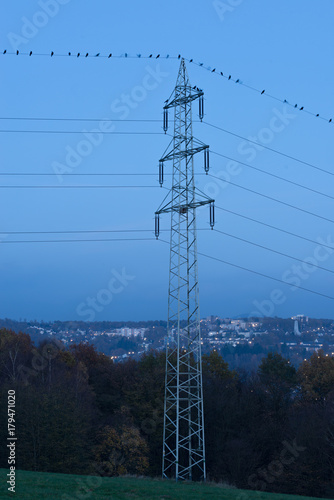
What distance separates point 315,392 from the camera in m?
76.9

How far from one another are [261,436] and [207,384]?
9.65m

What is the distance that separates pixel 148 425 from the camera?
56.4 metres

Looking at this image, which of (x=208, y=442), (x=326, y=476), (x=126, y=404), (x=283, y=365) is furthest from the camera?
(x=283, y=365)

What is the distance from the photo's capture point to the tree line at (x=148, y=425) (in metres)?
45.0

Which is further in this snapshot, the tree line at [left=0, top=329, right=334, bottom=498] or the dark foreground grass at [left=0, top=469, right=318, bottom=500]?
the tree line at [left=0, top=329, right=334, bottom=498]

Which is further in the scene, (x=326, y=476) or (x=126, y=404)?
(x=126, y=404)

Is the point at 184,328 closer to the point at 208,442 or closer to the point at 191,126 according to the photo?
the point at 191,126

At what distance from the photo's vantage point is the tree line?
45.0 metres

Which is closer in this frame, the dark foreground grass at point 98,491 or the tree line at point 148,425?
the dark foreground grass at point 98,491

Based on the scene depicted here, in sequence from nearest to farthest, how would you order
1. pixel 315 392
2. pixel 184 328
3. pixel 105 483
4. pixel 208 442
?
pixel 105 483, pixel 184 328, pixel 208 442, pixel 315 392

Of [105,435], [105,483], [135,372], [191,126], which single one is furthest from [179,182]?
[135,372]

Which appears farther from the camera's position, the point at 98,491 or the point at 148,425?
the point at 148,425

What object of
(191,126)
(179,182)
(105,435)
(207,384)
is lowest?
(105,435)

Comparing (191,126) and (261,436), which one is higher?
(191,126)
